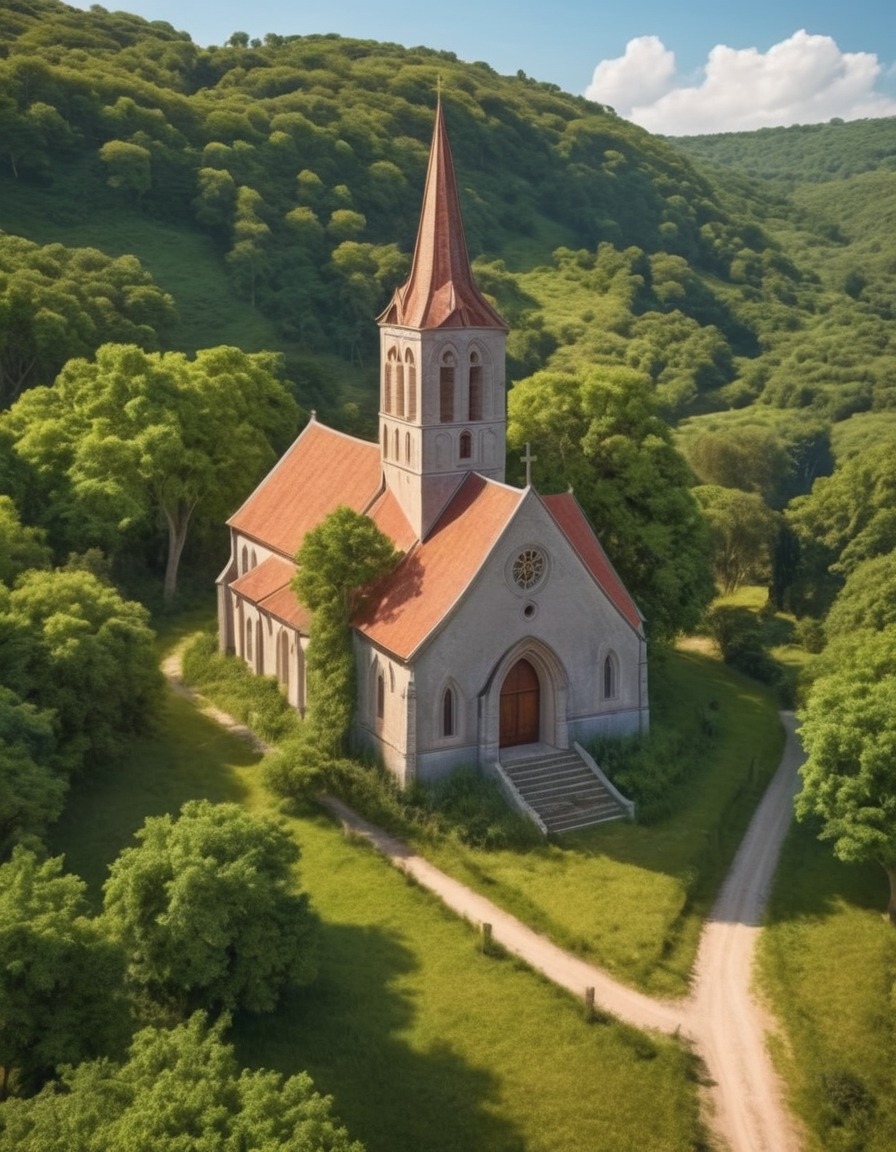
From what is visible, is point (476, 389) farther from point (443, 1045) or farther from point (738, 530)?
point (738, 530)

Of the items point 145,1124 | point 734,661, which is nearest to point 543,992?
point 145,1124

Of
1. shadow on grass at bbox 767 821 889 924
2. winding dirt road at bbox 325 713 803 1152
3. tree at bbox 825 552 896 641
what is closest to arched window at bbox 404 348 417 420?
winding dirt road at bbox 325 713 803 1152

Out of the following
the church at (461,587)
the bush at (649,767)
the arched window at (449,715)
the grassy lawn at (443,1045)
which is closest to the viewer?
the grassy lawn at (443,1045)

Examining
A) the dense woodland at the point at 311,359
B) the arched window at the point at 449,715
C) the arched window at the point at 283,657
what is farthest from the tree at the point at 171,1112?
the arched window at the point at 283,657

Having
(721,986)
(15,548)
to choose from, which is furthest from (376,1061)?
(15,548)

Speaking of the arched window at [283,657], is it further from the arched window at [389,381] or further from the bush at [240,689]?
the arched window at [389,381]
